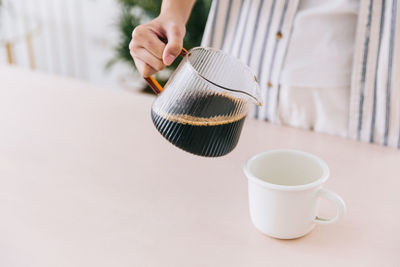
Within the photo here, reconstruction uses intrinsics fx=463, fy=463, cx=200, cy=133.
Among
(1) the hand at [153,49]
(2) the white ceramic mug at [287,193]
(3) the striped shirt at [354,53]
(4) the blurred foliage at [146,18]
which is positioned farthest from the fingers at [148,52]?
(4) the blurred foliage at [146,18]

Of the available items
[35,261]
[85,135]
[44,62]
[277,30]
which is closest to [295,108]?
[277,30]

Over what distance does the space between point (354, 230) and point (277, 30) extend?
0.48m

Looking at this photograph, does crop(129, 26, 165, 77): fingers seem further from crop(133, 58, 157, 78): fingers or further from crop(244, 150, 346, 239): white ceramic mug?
crop(244, 150, 346, 239): white ceramic mug

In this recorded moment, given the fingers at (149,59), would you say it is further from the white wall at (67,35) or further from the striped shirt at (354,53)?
the white wall at (67,35)

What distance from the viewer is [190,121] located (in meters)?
0.59

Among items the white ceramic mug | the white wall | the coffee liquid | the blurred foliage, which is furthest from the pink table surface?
the white wall

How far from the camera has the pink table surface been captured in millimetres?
634

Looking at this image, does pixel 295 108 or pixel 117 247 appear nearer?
pixel 117 247

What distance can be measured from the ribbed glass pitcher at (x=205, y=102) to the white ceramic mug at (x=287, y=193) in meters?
0.07

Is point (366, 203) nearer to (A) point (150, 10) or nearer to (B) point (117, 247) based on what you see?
(B) point (117, 247)

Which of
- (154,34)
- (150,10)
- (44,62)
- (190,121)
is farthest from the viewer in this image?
(44,62)

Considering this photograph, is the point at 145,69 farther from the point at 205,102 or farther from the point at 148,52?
the point at 205,102

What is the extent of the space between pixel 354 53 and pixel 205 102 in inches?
18.7

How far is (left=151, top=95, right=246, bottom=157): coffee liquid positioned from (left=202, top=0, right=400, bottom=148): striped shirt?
0.41m
